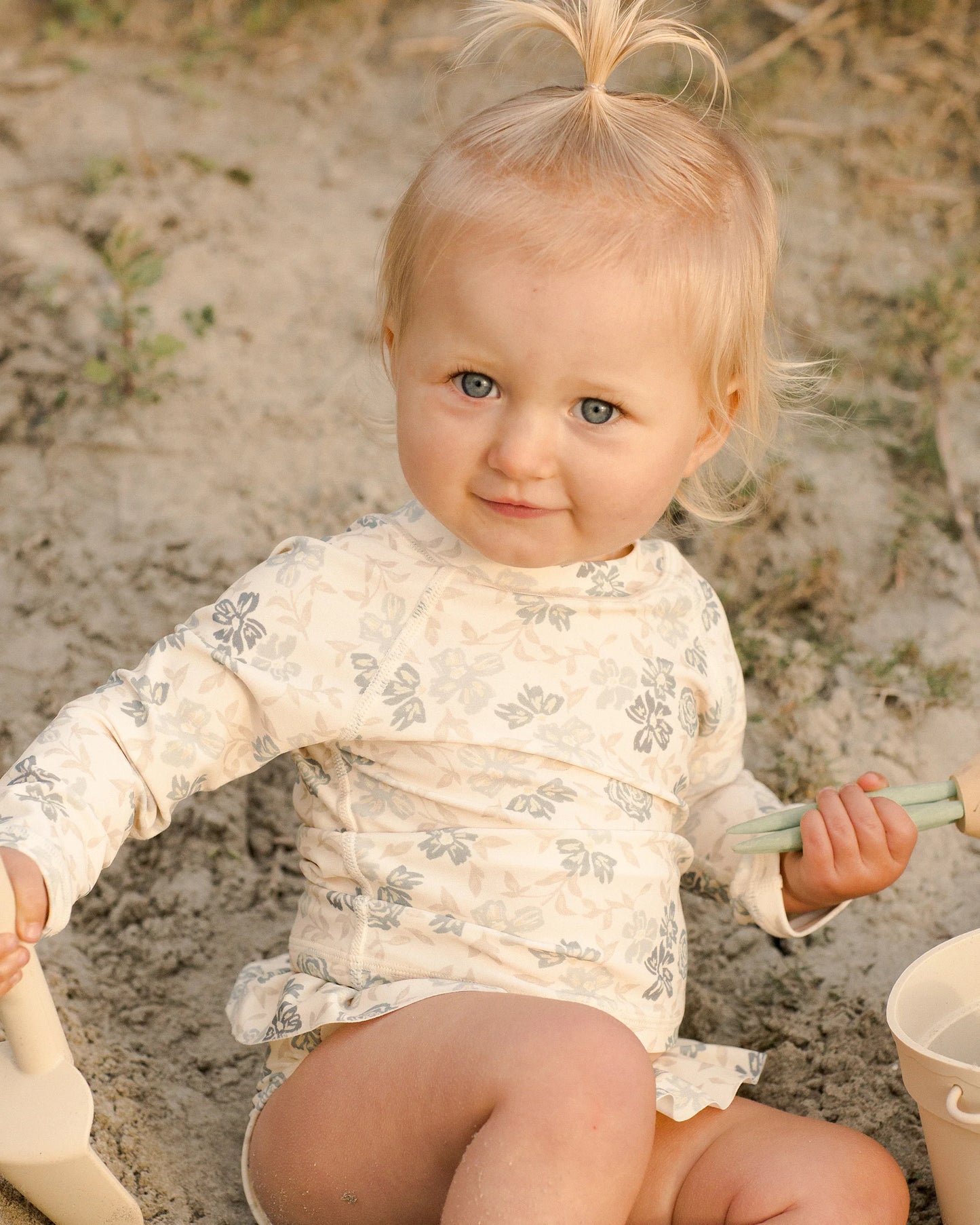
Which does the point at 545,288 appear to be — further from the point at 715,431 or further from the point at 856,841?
the point at 856,841

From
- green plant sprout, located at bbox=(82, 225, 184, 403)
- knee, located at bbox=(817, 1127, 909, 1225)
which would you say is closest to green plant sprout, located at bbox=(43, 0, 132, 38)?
green plant sprout, located at bbox=(82, 225, 184, 403)

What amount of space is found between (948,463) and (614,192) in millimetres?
1305

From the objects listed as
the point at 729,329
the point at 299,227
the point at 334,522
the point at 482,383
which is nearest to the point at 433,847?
the point at 482,383

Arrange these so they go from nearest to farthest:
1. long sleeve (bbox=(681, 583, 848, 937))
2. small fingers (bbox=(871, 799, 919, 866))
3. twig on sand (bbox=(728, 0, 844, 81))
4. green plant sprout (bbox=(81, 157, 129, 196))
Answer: small fingers (bbox=(871, 799, 919, 866))
long sleeve (bbox=(681, 583, 848, 937))
green plant sprout (bbox=(81, 157, 129, 196))
twig on sand (bbox=(728, 0, 844, 81))

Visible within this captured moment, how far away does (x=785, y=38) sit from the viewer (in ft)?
10.5

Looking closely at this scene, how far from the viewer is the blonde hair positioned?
53.9 inches

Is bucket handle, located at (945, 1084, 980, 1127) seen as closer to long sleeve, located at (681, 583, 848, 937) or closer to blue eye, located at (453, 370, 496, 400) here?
long sleeve, located at (681, 583, 848, 937)

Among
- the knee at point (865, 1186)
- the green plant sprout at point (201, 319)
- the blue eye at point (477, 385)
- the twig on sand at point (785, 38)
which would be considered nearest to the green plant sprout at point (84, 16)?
the green plant sprout at point (201, 319)

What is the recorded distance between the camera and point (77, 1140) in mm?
1267

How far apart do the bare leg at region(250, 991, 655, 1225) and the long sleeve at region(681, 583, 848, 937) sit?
0.36 metres

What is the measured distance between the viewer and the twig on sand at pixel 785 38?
315 cm

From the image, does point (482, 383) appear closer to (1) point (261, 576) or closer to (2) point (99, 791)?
(1) point (261, 576)

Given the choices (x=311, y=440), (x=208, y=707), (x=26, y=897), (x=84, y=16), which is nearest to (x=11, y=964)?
(x=26, y=897)

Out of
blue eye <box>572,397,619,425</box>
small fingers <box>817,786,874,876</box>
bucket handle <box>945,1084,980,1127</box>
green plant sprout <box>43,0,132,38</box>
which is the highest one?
blue eye <box>572,397,619,425</box>
